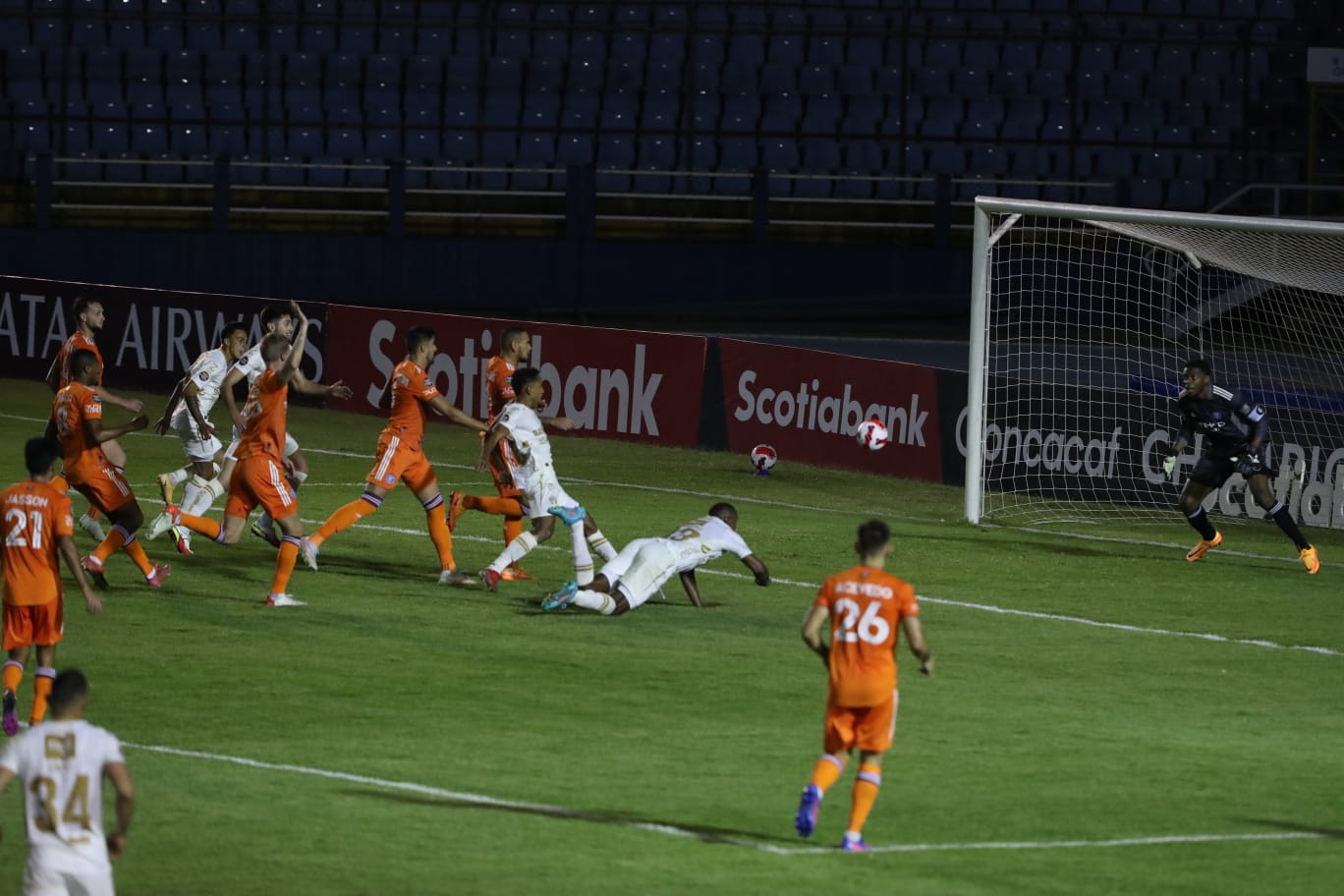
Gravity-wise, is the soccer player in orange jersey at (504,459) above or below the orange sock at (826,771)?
above

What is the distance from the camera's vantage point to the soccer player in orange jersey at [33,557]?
11781 mm

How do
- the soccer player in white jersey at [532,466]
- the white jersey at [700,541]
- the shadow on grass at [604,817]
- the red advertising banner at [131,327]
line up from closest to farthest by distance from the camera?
1. the shadow on grass at [604,817]
2. the white jersey at [700,541]
3. the soccer player in white jersey at [532,466]
4. the red advertising banner at [131,327]

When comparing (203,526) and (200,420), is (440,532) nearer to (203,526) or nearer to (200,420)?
(203,526)

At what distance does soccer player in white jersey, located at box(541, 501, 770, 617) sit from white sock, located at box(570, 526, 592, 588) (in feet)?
1.68

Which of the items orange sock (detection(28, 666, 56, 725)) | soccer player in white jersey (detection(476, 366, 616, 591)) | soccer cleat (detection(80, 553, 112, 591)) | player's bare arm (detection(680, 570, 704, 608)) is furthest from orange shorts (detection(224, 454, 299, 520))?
orange sock (detection(28, 666, 56, 725))

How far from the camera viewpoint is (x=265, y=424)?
16203 millimetres

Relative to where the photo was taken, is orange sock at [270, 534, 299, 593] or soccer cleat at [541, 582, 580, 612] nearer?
soccer cleat at [541, 582, 580, 612]

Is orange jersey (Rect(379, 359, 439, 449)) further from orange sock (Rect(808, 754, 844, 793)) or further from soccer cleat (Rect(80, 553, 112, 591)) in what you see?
orange sock (Rect(808, 754, 844, 793))

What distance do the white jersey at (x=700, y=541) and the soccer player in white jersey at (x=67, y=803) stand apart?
319 inches

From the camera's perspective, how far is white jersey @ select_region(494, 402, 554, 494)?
52.7 feet

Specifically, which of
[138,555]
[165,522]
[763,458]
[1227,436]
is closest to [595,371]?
[763,458]

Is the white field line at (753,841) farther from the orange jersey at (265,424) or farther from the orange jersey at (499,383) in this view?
the orange jersey at (499,383)

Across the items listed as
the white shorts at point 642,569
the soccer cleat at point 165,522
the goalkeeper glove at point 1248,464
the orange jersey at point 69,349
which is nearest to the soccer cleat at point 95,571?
the soccer cleat at point 165,522

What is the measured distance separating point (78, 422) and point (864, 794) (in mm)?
8145
